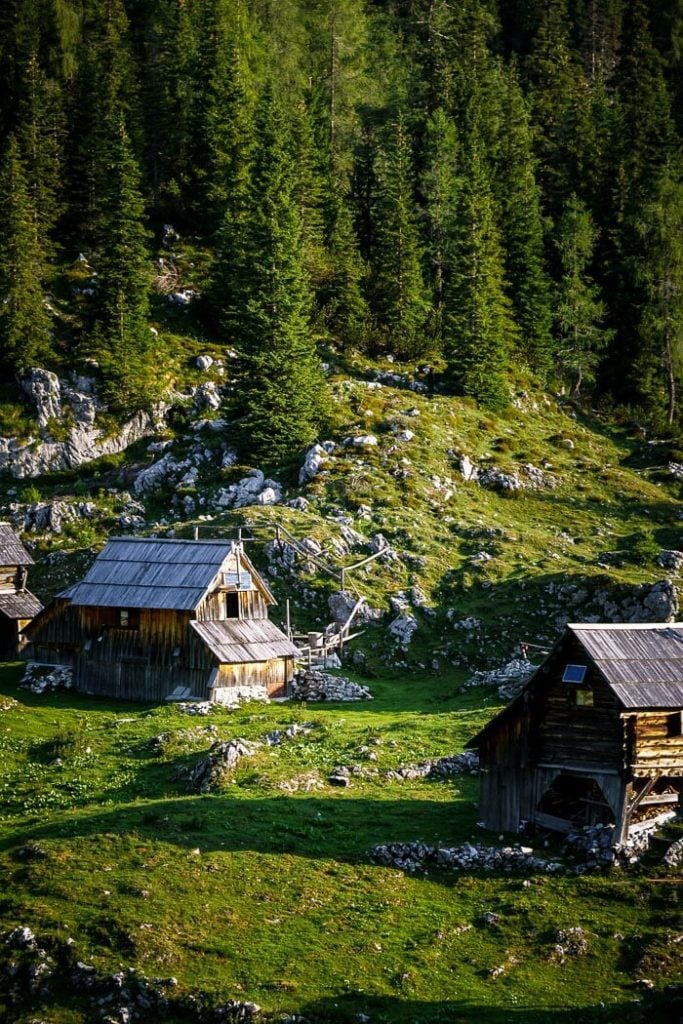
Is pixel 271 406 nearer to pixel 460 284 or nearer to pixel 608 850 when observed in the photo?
pixel 460 284

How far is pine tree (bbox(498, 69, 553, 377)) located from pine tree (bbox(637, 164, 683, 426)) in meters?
8.68

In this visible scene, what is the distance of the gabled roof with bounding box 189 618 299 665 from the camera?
57844 mm

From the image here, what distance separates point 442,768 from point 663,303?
7274 cm

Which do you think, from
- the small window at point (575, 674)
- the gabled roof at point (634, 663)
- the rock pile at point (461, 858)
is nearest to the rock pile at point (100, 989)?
the rock pile at point (461, 858)

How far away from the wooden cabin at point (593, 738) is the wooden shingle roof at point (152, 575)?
2298 cm

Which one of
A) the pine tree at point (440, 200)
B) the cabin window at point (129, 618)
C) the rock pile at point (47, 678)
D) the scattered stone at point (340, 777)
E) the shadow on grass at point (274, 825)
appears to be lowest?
the rock pile at point (47, 678)

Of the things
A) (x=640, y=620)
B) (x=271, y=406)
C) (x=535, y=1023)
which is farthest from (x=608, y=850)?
(x=271, y=406)

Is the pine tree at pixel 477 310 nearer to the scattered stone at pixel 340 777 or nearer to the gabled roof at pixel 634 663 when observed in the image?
the scattered stone at pixel 340 777

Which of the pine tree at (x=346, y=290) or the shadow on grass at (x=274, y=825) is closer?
the shadow on grass at (x=274, y=825)

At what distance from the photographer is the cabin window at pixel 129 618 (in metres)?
60.1

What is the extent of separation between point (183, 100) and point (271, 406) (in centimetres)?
4777

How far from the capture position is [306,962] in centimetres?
3139

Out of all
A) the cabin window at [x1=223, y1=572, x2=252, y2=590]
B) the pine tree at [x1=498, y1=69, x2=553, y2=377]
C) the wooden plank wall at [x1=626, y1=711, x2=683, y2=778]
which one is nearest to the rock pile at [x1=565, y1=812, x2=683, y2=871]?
the wooden plank wall at [x1=626, y1=711, x2=683, y2=778]

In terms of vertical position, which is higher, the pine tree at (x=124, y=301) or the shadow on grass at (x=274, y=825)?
the pine tree at (x=124, y=301)
